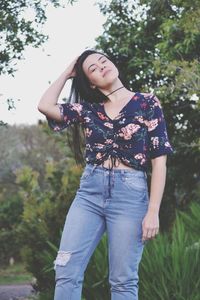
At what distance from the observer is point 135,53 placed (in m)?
10.8

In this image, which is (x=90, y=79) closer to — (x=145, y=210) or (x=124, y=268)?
(x=145, y=210)

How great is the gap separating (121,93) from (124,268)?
87 centimetres

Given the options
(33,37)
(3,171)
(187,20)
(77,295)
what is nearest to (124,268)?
(77,295)

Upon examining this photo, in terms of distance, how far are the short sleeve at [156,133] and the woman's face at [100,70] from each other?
255 millimetres

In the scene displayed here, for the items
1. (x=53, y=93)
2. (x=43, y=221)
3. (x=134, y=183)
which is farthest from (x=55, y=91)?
(x=43, y=221)

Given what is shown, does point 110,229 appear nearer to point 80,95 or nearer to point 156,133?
point 156,133

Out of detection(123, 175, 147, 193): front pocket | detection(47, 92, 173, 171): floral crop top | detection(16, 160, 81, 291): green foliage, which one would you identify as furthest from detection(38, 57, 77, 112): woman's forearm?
detection(16, 160, 81, 291): green foliage

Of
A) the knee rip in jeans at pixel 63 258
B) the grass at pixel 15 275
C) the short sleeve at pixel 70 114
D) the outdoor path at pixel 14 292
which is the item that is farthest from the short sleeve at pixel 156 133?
the grass at pixel 15 275

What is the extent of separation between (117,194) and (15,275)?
34.3 feet

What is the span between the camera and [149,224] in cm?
306

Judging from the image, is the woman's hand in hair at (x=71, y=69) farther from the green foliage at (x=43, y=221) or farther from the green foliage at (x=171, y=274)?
the green foliage at (x=43, y=221)

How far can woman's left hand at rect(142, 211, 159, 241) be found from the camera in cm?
306

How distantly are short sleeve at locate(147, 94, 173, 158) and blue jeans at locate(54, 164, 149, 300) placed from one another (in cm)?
15

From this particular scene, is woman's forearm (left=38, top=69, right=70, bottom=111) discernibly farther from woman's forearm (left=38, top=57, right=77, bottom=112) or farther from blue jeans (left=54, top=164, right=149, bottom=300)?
blue jeans (left=54, top=164, right=149, bottom=300)
